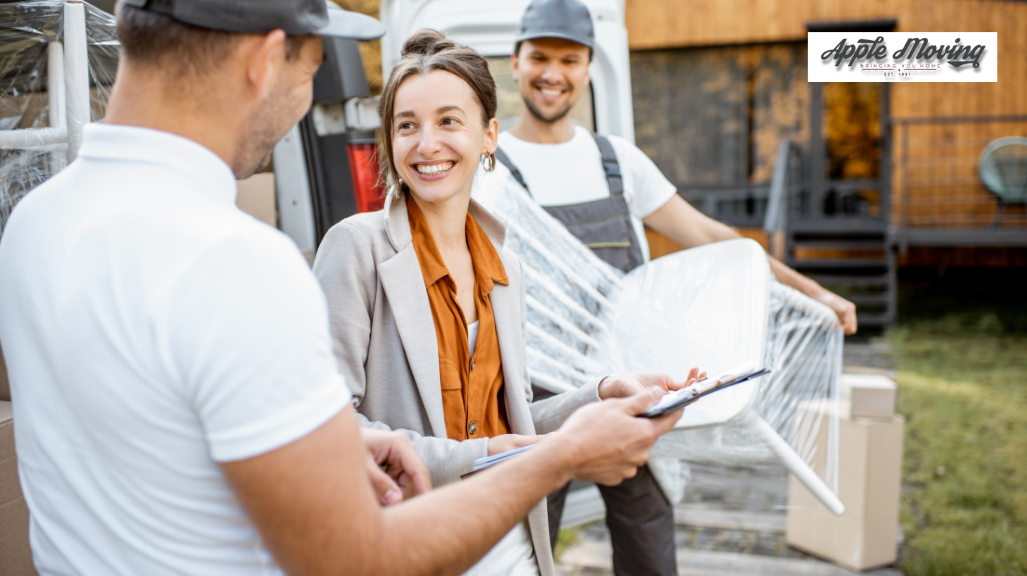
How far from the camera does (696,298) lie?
2.46 metres

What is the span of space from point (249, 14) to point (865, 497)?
3.08 metres

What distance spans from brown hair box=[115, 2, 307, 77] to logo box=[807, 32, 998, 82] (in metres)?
1.78

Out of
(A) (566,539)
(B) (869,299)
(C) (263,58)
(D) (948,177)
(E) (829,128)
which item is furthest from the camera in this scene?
(E) (829,128)

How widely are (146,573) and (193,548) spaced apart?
0.22 feet

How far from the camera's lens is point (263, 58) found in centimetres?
86

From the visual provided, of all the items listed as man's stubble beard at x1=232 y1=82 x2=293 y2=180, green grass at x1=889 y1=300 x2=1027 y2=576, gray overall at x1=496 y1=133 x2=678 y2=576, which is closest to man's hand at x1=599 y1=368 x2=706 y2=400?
gray overall at x1=496 y1=133 x2=678 y2=576

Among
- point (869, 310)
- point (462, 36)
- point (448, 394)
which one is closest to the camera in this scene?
point (448, 394)

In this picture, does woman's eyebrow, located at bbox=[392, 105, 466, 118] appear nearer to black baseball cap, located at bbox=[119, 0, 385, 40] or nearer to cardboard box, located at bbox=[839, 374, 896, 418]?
black baseball cap, located at bbox=[119, 0, 385, 40]

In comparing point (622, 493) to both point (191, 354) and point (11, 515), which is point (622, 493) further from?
point (191, 354)

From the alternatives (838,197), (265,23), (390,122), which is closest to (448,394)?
(390,122)

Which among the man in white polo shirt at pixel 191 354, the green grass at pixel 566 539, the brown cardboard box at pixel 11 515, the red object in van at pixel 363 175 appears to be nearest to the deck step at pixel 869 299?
the green grass at pixel 566 539

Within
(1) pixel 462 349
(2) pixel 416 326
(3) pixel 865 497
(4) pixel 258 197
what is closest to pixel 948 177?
(3) pixel 865 497

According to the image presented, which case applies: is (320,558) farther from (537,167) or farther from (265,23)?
(537,167)

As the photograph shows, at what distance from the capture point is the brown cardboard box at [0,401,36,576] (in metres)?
1.44
